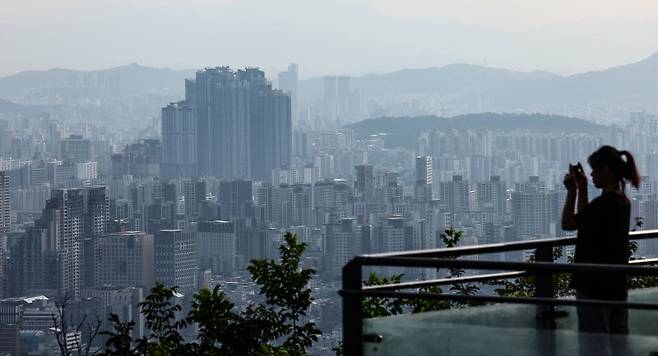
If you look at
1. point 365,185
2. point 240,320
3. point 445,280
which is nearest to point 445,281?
point 445,280

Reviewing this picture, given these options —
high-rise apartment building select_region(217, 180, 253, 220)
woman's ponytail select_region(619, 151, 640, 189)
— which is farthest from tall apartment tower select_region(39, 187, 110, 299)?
woman's ponytail select_region(619, 151, 640, 189)

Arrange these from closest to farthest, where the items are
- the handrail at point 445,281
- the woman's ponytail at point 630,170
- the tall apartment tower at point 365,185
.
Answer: the handrail at point 445,281, the woman's ponytail at point 630,170, the tall apartment tower at point 365,185

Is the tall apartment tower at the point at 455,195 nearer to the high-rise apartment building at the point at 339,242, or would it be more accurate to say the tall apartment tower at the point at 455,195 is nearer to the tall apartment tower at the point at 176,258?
the high-rise apartment building at the point at 339,242

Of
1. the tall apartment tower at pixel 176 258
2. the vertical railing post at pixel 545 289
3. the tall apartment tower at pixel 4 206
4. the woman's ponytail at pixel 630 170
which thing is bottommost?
the tall apartment tower at pixel 176 258

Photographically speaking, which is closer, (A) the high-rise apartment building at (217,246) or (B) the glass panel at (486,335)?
(B) the glass panel at (486,335)

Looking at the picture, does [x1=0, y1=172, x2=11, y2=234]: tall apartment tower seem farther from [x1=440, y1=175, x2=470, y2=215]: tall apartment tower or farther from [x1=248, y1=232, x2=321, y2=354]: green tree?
[x1=248, y1=232, x2=321, y2=354]: green tree

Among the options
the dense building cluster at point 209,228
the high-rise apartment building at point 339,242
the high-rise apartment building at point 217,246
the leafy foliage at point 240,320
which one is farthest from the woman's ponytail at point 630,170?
the high-rise apartment building at point 217,246
